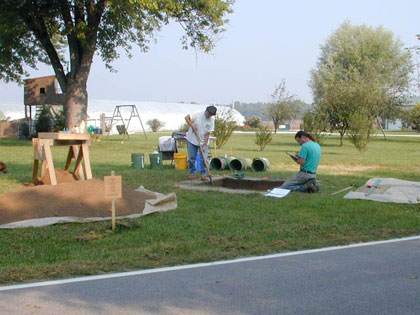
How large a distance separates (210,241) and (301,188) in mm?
4539

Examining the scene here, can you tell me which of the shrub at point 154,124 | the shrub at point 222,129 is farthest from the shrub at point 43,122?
the shrub at point 154,124

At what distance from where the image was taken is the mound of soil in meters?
8.23

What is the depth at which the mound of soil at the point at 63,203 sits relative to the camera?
27.0 feet

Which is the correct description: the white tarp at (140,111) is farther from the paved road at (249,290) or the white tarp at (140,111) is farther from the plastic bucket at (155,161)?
the paved road at (249,290)

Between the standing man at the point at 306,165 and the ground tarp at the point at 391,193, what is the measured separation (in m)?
0.82

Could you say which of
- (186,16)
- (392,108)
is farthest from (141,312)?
(392,108)

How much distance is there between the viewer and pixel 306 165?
11.0 meters

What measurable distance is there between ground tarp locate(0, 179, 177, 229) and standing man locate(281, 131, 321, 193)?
2.84 meters

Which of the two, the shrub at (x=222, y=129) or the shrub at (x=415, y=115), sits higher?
the shrub at (x=415, y=115)

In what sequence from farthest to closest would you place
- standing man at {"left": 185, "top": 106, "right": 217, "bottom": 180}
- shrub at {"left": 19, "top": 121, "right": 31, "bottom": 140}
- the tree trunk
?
1. shrub at {"left": 19, "top": 121, "right": 31, "bottom": 140}
2. the tree trunk
3. standing man at {"left": 185, "top": 106, "right": 217, "bottom": 180}

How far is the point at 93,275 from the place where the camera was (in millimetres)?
5621

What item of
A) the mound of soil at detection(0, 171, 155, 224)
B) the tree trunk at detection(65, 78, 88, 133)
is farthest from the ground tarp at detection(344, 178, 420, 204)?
the tree trunk at detection(65, 78, 88, 133)

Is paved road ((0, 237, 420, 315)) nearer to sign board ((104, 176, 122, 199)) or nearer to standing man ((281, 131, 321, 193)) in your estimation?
sign board ((104, 176, 122, 199))

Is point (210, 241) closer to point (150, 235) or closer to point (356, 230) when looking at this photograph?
point (150, 235)
